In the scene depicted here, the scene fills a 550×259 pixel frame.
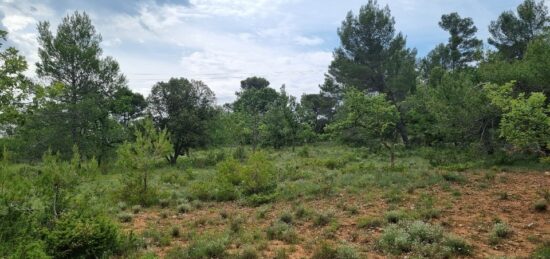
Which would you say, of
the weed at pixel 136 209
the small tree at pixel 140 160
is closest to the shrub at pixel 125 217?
the weed at pixel 136 209

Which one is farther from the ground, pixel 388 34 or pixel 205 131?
pixel 388 34

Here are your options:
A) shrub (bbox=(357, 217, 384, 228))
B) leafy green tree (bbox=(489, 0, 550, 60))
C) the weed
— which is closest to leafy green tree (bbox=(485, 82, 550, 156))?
shrub (bbox=(357, 217, 384, 228))

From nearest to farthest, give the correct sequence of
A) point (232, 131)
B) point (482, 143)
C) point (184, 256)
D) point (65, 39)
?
1. point (184, 256)
2. point (482, 143)
3. point (65, 39)
4. point (232, 131)

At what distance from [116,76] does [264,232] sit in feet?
90.0

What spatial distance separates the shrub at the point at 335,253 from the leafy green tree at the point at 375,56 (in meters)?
25.8

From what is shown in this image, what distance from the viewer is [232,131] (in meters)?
34.8

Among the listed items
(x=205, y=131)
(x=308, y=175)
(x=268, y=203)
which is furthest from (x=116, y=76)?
(x=268, y=203)

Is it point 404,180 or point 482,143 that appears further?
point 482,143

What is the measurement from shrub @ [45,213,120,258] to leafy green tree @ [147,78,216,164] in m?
22.4

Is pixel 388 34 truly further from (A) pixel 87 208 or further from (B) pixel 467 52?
(A) pixel 87 208

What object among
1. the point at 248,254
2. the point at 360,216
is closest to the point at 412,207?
the point at 360,216

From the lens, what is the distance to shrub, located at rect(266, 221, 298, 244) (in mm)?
8662

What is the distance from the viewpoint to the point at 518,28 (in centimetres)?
2816

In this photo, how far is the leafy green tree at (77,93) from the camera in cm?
2689
